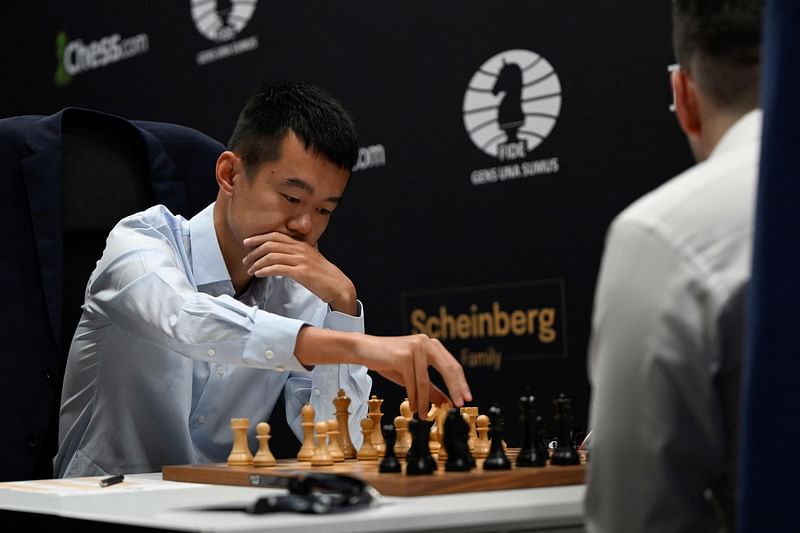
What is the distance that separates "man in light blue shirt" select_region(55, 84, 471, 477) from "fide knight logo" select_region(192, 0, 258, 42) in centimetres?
192

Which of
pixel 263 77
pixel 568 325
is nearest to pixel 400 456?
pixel 568 325

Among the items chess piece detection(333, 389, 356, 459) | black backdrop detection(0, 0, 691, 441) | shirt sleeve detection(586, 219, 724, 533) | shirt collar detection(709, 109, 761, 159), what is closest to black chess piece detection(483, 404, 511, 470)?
chess piece detection(333, 389, 356, 459)

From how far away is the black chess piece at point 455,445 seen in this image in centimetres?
165

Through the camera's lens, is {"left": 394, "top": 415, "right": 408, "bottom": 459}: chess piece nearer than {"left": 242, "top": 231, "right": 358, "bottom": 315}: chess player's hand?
Yes

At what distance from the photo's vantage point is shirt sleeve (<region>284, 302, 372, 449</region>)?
95.4 inches

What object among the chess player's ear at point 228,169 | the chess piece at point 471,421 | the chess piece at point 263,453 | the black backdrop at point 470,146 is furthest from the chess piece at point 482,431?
the black backdrop at point 470,146

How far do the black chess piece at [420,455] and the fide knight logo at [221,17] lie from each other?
3.02 metres

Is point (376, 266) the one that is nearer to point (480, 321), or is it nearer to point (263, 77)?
point (480, 321)

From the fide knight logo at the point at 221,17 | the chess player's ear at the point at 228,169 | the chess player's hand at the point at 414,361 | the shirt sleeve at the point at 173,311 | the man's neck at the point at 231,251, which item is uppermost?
the fide knight logo at the point at 221,17

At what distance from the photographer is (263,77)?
14.2 feet

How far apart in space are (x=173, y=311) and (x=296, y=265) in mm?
308

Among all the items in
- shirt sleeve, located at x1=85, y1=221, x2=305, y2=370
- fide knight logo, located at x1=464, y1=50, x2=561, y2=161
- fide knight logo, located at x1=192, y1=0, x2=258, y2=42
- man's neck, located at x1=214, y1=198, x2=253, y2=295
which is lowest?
shirt sleeve, located at x1=85, y1=221, x2=305, y2=370

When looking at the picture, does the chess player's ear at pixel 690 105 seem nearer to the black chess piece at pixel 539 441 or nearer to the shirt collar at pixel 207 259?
the black chess piece at pixel 539 441

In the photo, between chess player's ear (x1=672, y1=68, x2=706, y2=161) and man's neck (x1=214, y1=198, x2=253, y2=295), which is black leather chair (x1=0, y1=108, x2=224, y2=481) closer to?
man's neck (x1=214, y1=198, x2=253, y2=295)
